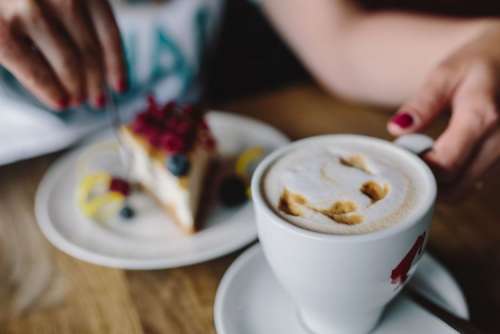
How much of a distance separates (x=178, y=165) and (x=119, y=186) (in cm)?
10

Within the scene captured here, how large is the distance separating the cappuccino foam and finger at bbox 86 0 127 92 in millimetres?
322

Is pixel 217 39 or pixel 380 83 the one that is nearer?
pixel 380 83

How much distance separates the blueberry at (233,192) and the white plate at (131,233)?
0.04 ft

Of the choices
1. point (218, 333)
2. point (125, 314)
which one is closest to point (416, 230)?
point (218, 333)

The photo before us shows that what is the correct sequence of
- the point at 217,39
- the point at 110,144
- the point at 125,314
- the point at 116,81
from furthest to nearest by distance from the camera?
the point at 217,39
the point at 110,144
the point at 116,81
the point at 125,314

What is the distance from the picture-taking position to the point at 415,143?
1.76 feet

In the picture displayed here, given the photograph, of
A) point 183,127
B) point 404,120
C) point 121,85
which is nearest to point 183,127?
point 183,127

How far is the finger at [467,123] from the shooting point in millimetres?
578

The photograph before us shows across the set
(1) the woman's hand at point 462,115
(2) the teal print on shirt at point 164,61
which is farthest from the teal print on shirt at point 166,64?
(1) the woman's hand at point 462,115

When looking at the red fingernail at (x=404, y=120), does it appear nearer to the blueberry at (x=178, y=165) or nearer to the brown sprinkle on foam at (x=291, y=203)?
the brown sprinkle on foam at (x=291, y=203)

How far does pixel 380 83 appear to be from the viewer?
37.5 inches

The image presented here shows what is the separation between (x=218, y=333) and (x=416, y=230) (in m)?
0.21

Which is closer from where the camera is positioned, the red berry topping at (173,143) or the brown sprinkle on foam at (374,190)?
the brown sprinkle on foam at (374,190)

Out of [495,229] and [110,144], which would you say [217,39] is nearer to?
[110,144]
